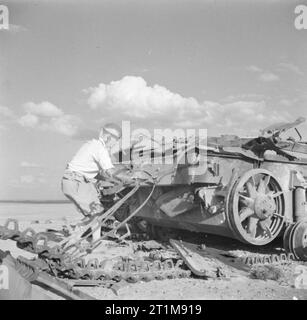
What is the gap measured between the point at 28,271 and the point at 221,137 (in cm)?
399

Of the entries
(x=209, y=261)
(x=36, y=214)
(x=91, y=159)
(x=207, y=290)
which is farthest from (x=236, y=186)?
(x=36, y=214)

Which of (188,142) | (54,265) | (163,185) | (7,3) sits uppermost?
(7,3)

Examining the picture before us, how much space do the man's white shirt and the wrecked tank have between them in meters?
0.48

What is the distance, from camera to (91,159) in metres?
7.19

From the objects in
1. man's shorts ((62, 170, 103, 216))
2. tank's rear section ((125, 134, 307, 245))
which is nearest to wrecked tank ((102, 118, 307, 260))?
tank's rear section ((125, 134, 307, 245))

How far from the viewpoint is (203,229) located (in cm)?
816

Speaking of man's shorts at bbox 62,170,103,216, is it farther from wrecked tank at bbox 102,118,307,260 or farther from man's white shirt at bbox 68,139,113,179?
wrecked tank at bbox 102,118,307,260

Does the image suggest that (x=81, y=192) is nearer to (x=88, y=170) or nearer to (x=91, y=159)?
(x=88, y=170)

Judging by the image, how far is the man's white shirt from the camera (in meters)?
7.12

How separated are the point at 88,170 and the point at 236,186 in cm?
226

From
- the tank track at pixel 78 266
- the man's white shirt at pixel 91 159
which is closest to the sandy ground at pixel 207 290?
the tank track at pixel 78 266
